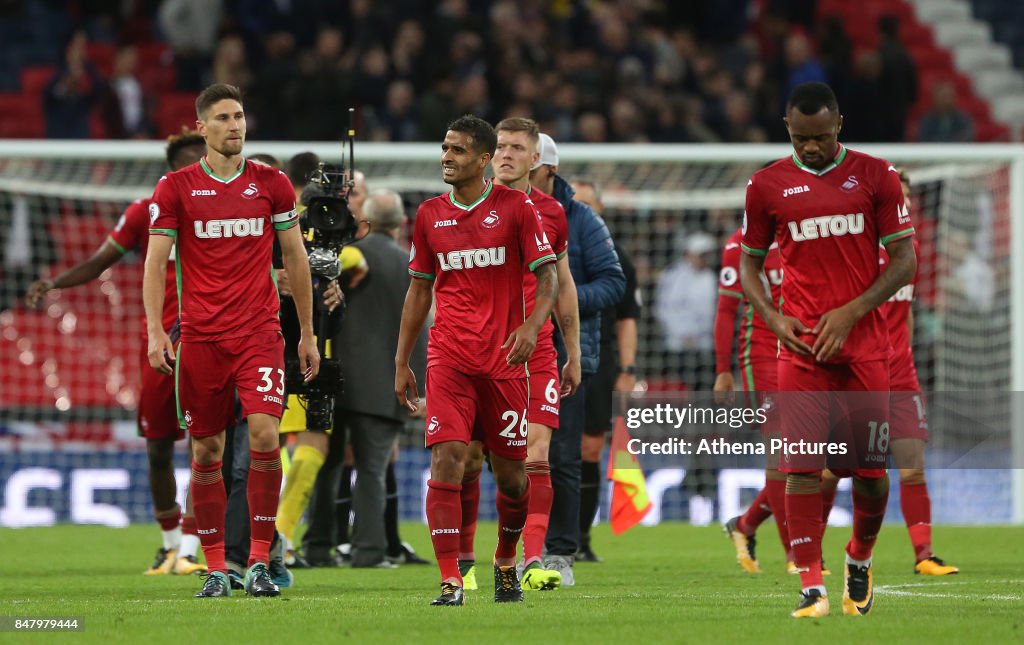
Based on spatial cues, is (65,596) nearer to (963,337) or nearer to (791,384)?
(791,384)

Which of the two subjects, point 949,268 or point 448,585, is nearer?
point 448,585

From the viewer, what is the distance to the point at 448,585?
282 inches

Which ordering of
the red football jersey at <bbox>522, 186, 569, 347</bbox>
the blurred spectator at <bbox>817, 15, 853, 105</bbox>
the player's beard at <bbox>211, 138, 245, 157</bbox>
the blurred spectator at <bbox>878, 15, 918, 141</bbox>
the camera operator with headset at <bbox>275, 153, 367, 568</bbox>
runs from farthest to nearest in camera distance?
the blurred spectator at <bbox>817, 15, 853, 105</bbox> < the blurred spectator at <bbox>878, 15, 918, 141</bbox> < the camera operator with headset at <bbox>275, 153, 367, 568</bbox> < the red football jersey at <bbox>522, 186, 569, 347</bbox> < the player's beard at <bbox>211, 138, 245, 157</bbox>

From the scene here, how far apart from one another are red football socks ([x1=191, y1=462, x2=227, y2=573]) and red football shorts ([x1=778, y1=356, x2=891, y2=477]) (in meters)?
2.82

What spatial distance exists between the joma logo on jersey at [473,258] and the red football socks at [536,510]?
4.74ft

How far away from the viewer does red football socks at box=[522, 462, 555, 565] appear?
841cm

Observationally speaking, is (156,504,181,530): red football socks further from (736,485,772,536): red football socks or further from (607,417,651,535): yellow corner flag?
(736,485,772,536): red football socks

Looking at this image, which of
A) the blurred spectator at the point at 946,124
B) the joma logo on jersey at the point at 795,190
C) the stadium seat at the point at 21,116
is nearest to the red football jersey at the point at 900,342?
the joma logo on jersey at the point at 795,190

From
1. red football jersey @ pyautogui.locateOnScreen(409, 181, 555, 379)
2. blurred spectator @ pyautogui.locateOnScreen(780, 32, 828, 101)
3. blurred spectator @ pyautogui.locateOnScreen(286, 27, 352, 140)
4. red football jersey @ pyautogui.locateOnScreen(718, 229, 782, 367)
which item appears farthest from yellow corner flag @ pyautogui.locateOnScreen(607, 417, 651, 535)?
blurred spectator @ pyautogui.locateOnScreen(780, 32, 828, 101)

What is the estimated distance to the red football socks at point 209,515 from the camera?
797 centimetres

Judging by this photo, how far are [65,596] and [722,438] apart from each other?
4.17 meters

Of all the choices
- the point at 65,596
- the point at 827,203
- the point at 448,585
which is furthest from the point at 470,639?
the point at 65,596

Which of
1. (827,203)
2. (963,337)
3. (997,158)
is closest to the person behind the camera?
(827,203)

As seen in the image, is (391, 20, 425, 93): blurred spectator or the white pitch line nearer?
the white pitch line
